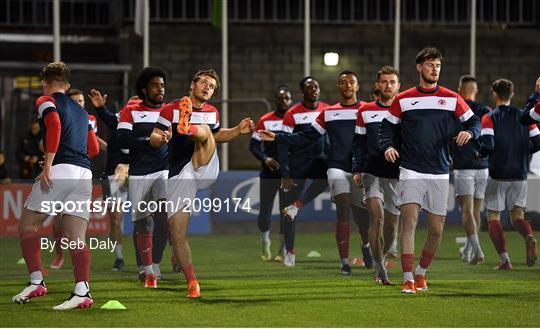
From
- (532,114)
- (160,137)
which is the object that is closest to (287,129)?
(532,114)

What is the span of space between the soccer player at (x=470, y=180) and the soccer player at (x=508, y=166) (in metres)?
0.28

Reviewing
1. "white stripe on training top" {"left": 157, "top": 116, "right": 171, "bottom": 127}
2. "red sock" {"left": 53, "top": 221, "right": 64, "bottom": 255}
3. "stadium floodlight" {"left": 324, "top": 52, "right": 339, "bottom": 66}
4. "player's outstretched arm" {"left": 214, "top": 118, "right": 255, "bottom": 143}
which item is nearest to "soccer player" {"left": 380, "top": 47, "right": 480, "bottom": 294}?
"player's outstretched arm" {"left": 214, "top": 118, "right": 255, "bottom": 143}

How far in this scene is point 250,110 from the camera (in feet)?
87.3

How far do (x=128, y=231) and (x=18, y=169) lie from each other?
359 inches

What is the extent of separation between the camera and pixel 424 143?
12461 mm

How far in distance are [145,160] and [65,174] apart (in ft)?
6.43

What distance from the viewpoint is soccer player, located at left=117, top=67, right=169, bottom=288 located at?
13289mm

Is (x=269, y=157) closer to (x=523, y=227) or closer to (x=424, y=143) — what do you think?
(x=523, y=227)

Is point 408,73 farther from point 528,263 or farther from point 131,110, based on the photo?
point 131,110

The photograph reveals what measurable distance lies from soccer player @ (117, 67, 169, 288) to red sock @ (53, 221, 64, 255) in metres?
1.95

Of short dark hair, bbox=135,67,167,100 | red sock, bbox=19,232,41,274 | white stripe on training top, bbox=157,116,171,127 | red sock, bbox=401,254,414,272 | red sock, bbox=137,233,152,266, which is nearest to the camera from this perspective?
red sock, bbox=19,232,41,274

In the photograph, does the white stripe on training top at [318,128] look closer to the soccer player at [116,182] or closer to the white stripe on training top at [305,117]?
the white stripe on training top at [305,117]

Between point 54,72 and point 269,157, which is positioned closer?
point 54,72

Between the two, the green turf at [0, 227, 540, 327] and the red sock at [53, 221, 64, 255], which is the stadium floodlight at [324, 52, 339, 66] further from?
the red sock at [53, 221, 64, 255]
